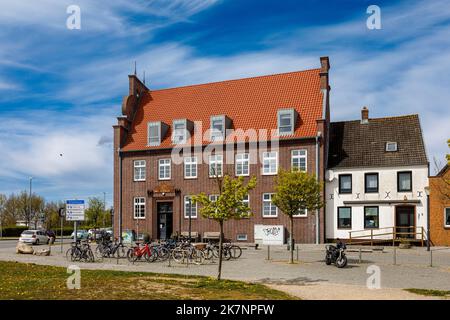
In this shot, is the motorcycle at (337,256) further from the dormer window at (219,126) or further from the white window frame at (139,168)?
the white window frame at (139,168)

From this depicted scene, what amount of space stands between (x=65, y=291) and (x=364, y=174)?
87.8ft

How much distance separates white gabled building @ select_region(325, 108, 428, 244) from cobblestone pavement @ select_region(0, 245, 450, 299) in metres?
5.73

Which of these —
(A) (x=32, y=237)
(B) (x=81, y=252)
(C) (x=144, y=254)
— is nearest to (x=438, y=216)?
(C) (x=144, y=254)

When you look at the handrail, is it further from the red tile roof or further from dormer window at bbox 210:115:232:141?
dormer window at bbox 210:115:232:141

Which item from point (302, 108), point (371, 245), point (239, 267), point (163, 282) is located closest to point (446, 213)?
point (371, 245)

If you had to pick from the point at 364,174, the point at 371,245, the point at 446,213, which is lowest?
the point at 371,245

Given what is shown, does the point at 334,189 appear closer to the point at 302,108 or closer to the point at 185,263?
the point at 302,108

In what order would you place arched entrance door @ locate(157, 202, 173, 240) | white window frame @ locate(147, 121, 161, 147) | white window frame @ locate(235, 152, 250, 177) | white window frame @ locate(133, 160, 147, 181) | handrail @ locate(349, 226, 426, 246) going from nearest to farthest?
handrail @ locate(349, 226, 426, 246), white window frame @ locate(235, 152, 250, 177), arched entrance door @ locate(157, 202, 173, 240), white window frame @ locate(147, 121, 161, 147), white window frame @ locate(133, 160, 147, 181)

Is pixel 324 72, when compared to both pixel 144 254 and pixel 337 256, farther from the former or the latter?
pixel 144 254

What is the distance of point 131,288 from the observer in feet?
45.0

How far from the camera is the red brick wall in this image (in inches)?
1409

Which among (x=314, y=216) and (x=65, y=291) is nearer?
(x=65, y=291)

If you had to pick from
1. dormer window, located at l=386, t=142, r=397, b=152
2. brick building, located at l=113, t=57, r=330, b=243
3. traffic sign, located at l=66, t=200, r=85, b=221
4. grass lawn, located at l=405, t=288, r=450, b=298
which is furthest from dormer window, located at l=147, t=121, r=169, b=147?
grass lawn, located at l=405, t=288, r=450, b=298

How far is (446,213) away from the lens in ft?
110
